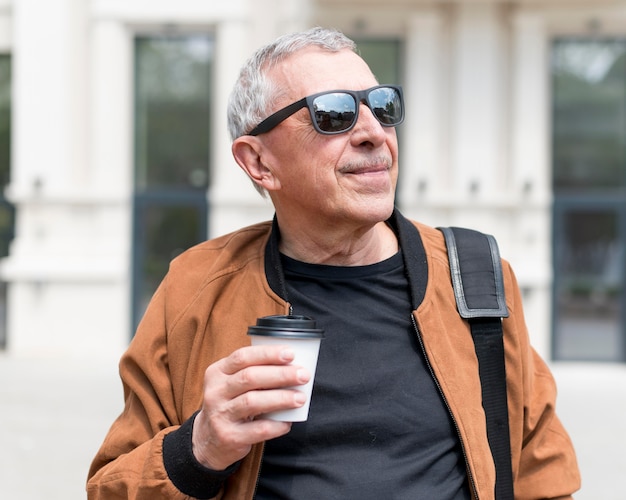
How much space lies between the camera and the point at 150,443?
64.6 inches

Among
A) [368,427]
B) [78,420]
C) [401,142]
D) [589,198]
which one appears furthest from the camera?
[401,142]

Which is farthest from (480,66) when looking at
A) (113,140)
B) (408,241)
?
(408,241)

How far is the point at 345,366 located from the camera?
174 centimetres

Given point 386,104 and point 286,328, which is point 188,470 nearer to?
point 286,328

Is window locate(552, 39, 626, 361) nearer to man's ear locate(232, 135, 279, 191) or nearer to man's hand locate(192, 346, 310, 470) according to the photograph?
man's ear locate(232, 135, 279, 191)

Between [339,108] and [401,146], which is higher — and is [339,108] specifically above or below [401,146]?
below

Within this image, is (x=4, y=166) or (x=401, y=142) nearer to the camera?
(x=401, y=142)

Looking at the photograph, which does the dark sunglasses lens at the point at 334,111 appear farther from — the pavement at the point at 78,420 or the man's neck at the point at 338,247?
the pavement at the point at 78,420

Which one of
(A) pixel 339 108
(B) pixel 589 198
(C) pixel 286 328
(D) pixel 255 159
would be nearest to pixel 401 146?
(B) pixel 589 198

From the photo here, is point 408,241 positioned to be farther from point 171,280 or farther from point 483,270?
point 171,280

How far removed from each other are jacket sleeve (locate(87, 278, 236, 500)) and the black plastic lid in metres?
0.28

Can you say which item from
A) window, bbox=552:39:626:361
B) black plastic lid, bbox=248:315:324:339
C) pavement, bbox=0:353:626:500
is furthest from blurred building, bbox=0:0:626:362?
black plastic lid, bbox=248:315:324:339

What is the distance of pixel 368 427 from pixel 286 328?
1.33 ft

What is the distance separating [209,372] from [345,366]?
36 cm
